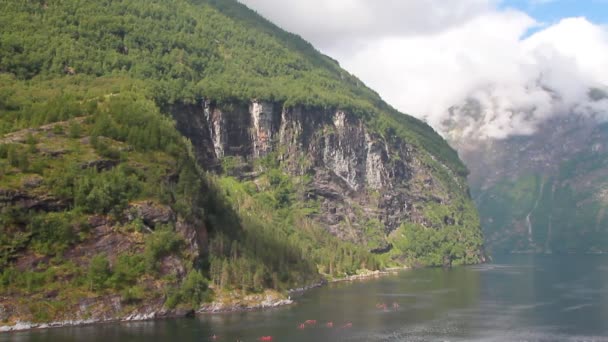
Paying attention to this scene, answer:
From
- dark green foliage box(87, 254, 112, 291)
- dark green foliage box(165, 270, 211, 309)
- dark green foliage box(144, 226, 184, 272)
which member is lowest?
dark green foliage box(165, 270, 211, 309)

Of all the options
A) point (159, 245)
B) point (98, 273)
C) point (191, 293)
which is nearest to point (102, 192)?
point (159, 245)

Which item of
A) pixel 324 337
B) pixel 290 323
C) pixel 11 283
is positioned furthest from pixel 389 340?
pixel 11 283

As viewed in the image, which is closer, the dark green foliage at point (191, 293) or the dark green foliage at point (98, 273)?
the dark green foliage at point (98, 273)

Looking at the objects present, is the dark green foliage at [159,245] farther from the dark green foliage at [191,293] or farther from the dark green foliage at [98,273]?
the dark green foliage at [98,273]

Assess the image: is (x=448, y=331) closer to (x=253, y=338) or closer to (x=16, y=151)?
(x=253, y=338)

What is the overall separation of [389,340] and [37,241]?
8265cm

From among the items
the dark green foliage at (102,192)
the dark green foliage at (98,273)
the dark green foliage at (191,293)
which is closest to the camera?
the dark green foliage at (98,273)

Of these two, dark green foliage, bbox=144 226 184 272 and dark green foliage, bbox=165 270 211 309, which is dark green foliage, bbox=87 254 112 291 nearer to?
dark green foliage, bbox=144 226 184 272

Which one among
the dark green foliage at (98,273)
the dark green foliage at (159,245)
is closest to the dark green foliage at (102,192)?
the dark green foliage at (159,245)

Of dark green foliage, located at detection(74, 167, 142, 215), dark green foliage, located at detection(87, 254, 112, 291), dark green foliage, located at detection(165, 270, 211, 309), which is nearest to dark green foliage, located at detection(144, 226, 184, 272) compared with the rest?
dark green foliage, located at detection(165, 270, 211, 309)

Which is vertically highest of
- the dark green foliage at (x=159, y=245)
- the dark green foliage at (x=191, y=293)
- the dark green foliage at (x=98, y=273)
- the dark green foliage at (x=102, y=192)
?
the dark green foliage at (x=102, y=192)

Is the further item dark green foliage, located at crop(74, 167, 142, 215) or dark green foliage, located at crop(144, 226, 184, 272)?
dark green foliage, located at crop(74, 167, 142, 215)

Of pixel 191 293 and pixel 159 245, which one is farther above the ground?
pixel 159 245

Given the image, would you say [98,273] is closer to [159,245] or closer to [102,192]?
[159,245]
